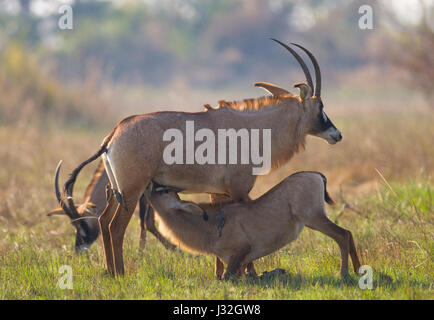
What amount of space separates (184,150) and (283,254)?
181 cm

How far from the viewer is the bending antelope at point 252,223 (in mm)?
5945

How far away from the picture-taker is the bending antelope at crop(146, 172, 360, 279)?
5.95 m

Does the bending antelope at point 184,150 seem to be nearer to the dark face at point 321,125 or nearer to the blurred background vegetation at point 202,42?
the dark face at point 321,125

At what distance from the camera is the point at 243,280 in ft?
18.8

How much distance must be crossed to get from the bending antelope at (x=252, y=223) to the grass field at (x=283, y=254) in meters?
0.27

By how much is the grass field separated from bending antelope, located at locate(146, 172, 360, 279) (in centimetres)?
27

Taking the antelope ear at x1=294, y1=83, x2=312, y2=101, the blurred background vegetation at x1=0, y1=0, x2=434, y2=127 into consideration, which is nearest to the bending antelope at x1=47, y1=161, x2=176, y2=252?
the antelope ear at x1=294, y1=83, x2=312, y2=101

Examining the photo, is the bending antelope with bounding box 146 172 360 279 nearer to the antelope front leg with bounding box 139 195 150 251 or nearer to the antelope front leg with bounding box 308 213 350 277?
the antelope front leg with bounding box 308 213 350 277

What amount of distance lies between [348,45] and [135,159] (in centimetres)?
4571

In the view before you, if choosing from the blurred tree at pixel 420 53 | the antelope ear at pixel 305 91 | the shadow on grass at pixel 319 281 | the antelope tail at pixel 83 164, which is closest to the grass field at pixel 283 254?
the shadow on grass at pixel 319 281

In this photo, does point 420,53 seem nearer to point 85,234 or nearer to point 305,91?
point 305,91

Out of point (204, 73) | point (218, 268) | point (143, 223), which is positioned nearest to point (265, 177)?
point (143, 223)
